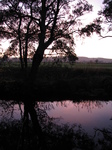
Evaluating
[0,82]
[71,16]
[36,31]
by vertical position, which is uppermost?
[71,16]

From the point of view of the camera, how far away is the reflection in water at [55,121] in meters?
6.08

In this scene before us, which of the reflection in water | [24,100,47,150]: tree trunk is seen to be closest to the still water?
the reflection in water

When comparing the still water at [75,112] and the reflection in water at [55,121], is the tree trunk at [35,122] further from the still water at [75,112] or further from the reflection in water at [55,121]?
the still water at [75,112]

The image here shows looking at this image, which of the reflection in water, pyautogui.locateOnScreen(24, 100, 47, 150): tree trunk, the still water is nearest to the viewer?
pyautogui.locateOnScreen(24, 100, 47, 150): tree trunk

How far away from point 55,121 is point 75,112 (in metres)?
2.43

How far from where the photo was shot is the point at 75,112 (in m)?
10.6

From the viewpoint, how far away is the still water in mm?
8461

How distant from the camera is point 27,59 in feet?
53.9

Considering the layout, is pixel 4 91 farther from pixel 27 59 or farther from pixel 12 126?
pixel 12 126

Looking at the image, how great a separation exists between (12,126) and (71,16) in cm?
1194

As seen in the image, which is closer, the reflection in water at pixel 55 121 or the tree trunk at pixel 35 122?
the tree trunk at pixel 35 122

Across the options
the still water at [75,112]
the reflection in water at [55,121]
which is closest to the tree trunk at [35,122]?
the reflection in water at [55,121]

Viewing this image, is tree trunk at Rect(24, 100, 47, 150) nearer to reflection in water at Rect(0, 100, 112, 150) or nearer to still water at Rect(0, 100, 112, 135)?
reflection in water at Rect(0, 100, 112, 150)

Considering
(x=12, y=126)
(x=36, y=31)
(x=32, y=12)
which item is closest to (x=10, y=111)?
(x=12, y=126)
